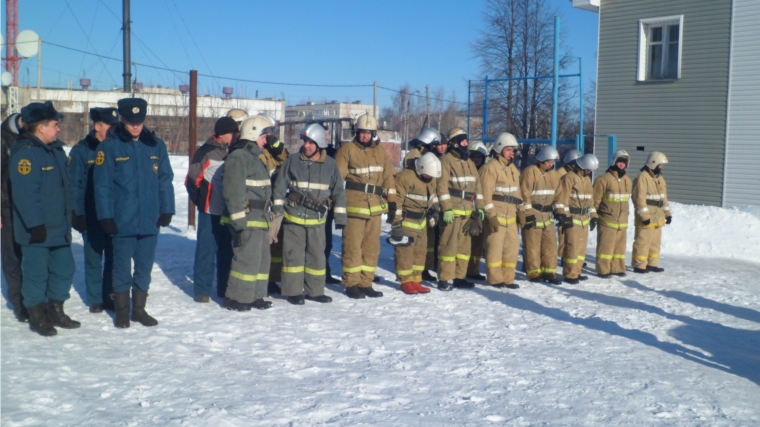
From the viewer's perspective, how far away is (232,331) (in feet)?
23.5

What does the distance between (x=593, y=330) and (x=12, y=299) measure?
616cm

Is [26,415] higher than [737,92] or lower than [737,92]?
lower

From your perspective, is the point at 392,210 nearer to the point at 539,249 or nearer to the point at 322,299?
the point at 322,299

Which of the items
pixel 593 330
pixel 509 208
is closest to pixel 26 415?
pixel 593 330

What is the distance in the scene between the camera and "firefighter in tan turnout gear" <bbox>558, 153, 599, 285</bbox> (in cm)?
1113

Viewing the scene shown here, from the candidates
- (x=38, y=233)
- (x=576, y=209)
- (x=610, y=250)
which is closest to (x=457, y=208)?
(x=576, y=209)

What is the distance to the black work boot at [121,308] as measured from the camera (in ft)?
23.1

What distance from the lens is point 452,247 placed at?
9.92 meters

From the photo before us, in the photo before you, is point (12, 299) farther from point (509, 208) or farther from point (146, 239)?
point (509, 208)

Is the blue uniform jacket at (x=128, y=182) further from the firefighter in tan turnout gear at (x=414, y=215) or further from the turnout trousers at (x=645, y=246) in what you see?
the turnout trousers at (x=645, y=246)

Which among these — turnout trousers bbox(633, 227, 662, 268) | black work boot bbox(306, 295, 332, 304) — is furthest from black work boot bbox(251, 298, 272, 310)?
turnout trousers bbox(633, 227, 662, 268)

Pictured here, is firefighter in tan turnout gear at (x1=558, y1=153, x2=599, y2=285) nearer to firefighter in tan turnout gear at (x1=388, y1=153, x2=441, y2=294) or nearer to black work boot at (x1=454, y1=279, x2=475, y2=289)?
black work boot at (x1=454, y1=279, x2=475, y2=289)

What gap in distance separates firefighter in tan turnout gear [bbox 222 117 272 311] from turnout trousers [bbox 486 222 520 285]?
11.9ft

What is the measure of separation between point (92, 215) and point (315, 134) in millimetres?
2693
